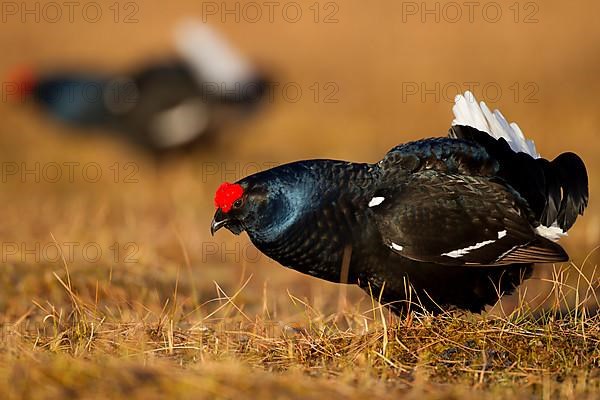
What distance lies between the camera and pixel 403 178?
4.24 m

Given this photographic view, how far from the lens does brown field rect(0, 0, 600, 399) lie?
130 inches

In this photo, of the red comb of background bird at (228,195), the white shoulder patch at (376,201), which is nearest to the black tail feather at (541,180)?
the white shoulder patch at (376,201)

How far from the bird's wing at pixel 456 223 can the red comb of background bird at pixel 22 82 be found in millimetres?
8627

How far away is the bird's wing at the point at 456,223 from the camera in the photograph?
13.4 ft

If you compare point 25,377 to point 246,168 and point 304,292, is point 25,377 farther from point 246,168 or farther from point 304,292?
point 246,168

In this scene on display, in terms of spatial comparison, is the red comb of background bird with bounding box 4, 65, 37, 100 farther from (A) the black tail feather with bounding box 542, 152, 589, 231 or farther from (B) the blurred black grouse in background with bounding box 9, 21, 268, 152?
(A) the black tail feather with bounding box 542, 152, 589, 231

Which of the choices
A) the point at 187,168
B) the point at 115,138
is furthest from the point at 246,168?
the point at 115,138

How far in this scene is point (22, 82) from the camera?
11.9 meters

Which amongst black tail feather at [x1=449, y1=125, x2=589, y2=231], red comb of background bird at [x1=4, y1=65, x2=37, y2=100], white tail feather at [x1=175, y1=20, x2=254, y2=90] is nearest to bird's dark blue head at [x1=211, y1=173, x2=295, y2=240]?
black tail feather at [x1=449, y1=125, x2=589, y2=231]

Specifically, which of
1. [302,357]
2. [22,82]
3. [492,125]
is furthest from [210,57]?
[302,357]

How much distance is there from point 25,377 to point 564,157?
9.30 feet

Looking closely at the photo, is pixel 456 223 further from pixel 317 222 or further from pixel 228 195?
pixel 228 195

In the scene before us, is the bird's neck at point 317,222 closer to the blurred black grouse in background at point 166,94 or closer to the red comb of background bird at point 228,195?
the red comb of background bird at point 228,195

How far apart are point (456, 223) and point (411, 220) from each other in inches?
8.5
